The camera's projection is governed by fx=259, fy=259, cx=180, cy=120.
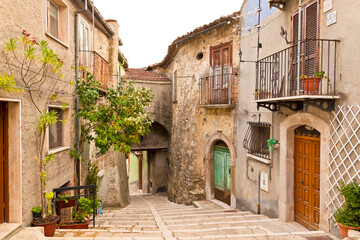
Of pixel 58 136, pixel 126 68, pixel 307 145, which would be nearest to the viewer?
pixel 307 145

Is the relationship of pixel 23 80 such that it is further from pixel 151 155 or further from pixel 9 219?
pixel 151 155

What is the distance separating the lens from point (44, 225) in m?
5.18

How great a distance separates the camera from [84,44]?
29.3 ft

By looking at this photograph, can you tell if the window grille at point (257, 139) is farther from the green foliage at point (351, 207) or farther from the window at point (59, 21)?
the window at point (59, 21)

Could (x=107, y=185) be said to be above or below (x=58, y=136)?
below

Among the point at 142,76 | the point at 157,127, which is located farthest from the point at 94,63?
the point at 157,127

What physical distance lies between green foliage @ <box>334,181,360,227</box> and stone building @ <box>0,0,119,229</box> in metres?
5.99

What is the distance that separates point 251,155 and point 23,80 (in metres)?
6.70

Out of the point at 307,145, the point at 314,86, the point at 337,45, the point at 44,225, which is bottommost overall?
the point at 44,225

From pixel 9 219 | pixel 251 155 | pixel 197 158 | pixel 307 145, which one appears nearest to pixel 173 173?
pixel 197 158

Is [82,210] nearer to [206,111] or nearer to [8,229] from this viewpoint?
[8,229]

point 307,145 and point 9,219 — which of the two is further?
point 307,145

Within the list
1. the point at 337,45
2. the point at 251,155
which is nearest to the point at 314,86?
the point at 337,45

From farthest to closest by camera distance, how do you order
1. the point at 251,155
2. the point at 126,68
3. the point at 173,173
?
1. the point at 126,68
2. the point at 173,173
3. the point at 251,155
